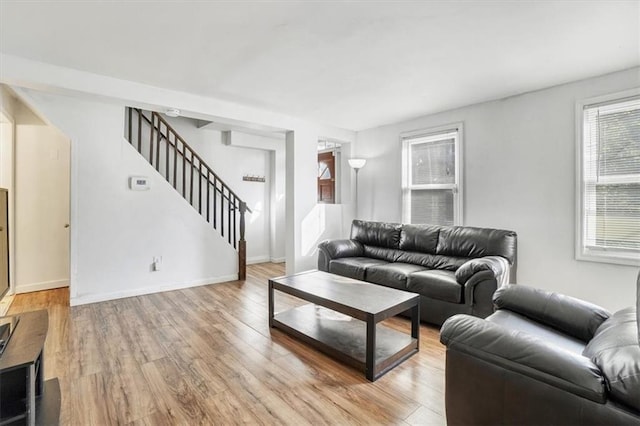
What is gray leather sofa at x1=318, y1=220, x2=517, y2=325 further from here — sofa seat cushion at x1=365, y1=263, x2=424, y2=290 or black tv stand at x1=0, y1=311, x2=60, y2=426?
black tv stand at x1=0, y1=311, x2=60, y2=426

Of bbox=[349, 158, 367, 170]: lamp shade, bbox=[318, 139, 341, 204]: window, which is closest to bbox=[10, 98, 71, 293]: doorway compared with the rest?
bbox=[349, 158, 367, 170]: lamp shade

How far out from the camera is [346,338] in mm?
2652

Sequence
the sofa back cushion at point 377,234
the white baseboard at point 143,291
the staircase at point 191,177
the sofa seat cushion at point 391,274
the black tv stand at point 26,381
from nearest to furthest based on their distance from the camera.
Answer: the black tv stand at point 26,381 < the sofa seat cushion at point 391,274 < the white baseboard at point 143,291 < the sofa back cushion at point 377,234 < the staircase at point 191,177

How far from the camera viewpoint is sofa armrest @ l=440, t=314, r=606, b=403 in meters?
1.11

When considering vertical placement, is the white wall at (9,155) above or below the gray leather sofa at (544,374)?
above

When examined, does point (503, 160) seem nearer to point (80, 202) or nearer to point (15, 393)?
point (15, 393)

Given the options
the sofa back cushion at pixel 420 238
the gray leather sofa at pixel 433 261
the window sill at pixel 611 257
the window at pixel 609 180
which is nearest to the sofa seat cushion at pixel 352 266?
the gray leather sofa at pixel 433 261

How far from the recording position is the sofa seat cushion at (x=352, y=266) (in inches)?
147

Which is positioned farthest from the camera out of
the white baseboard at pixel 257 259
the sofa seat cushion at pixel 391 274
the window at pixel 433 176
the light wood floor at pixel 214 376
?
the white baseboard at pixel 257 259

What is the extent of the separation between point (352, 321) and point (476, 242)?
1666 mm

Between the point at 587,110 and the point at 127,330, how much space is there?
495 cm

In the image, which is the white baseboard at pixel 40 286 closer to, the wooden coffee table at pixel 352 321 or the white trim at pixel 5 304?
the white trim at pixel 5 304

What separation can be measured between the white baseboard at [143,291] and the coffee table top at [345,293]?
2038mm

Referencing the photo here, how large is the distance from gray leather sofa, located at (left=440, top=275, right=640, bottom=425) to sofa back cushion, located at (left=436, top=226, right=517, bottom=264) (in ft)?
5.42
